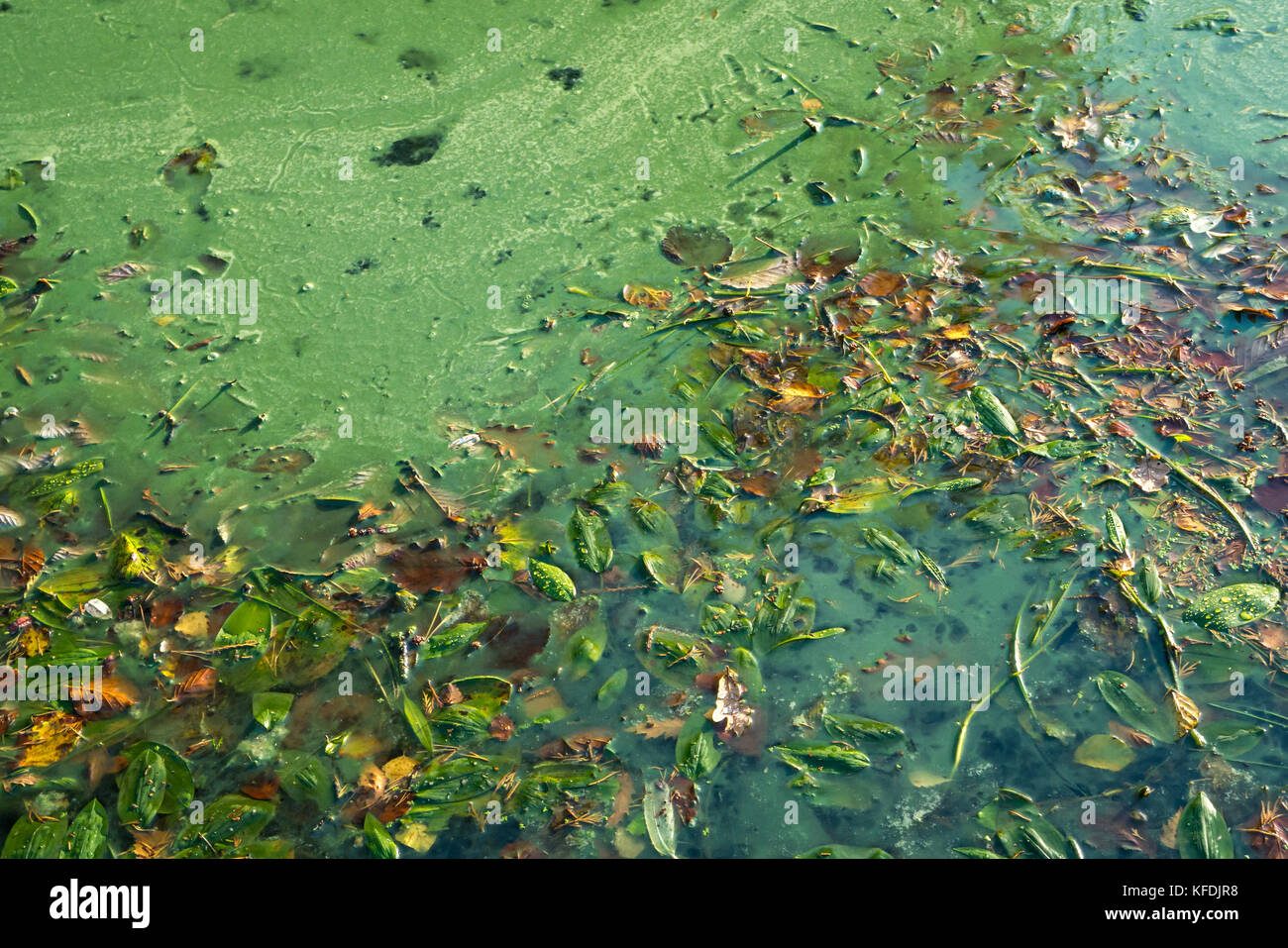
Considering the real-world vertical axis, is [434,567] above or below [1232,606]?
above

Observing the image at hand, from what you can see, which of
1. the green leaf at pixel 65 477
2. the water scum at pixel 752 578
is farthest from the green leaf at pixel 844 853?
the green leaf at pixel 65 477

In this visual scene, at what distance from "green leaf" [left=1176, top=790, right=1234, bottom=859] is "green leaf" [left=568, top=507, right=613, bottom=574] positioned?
54.9 inches

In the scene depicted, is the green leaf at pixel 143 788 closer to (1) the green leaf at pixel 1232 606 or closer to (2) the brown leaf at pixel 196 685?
(2) the brown leaf at pixel 196 685

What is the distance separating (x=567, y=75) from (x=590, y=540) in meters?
1.85

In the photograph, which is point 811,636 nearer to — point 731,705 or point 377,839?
point 731,705

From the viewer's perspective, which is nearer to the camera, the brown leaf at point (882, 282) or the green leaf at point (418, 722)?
the green leaf at point (418, 722)

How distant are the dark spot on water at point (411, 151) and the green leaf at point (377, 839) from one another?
2092mm

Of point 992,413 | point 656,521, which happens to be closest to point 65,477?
point 656,521

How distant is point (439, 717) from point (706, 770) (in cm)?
62

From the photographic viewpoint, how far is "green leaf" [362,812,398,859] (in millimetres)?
1941

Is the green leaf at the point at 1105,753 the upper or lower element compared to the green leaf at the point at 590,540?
lower

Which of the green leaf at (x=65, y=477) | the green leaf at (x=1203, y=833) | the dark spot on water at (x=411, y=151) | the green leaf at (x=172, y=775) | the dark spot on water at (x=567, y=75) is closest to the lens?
the green leaf at (x=1203, y=833)

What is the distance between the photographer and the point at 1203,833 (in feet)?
6.28

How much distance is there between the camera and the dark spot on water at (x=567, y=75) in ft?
10.6
